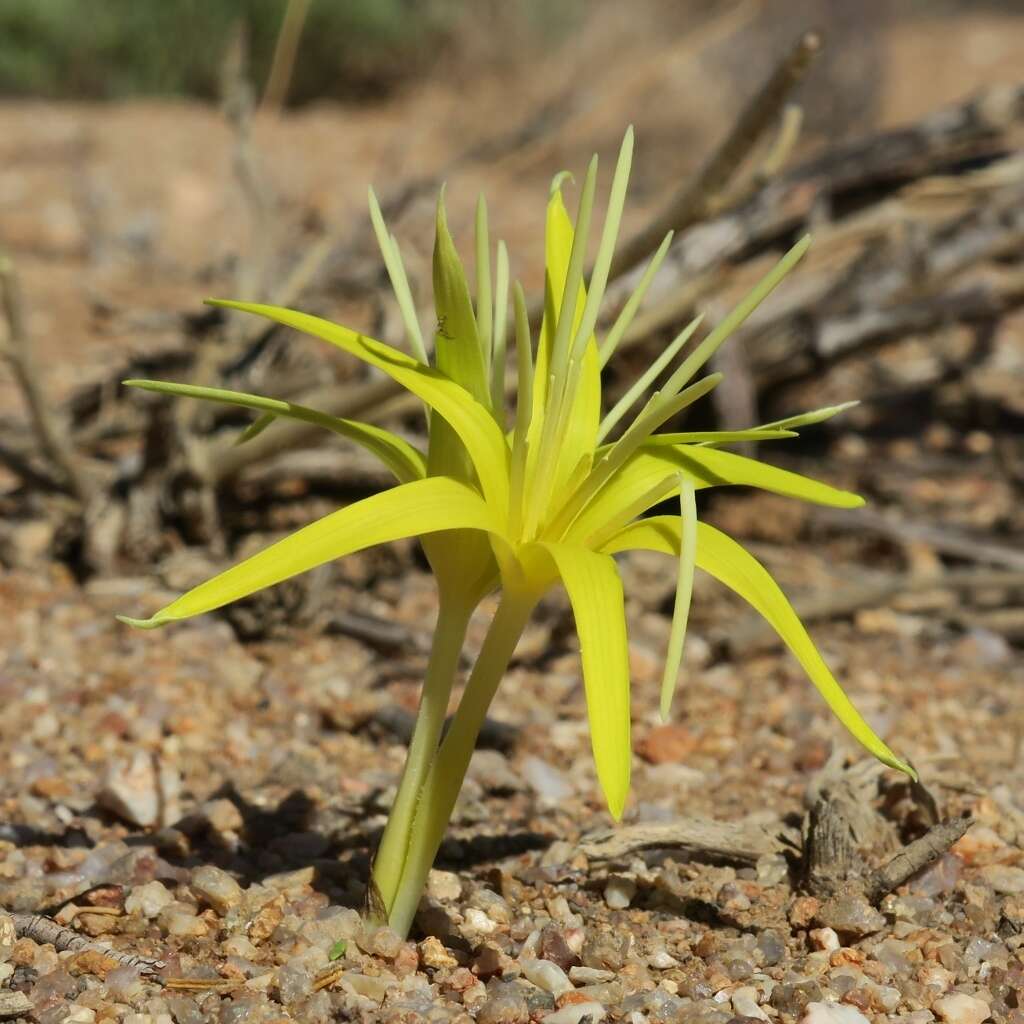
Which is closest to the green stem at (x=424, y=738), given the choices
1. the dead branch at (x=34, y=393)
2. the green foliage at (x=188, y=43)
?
the dead branch at (x=34, y=393)

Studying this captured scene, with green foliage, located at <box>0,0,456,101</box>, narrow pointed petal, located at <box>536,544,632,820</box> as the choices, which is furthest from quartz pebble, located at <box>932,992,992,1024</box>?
green foliage, located at <box>0,0,456,101</box>

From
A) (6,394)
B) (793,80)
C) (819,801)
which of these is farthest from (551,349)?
(6,394)

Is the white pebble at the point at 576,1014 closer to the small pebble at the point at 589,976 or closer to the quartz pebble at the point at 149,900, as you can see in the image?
the small pebble at the point at 589,976

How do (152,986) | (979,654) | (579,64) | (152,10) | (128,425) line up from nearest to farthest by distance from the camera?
(152,986)
(979,654)
(128,425)
(152,10)
(579,64)

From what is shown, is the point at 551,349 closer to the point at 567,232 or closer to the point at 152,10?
the point at 567,232

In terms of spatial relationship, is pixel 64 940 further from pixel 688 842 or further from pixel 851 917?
pixel 851 917
